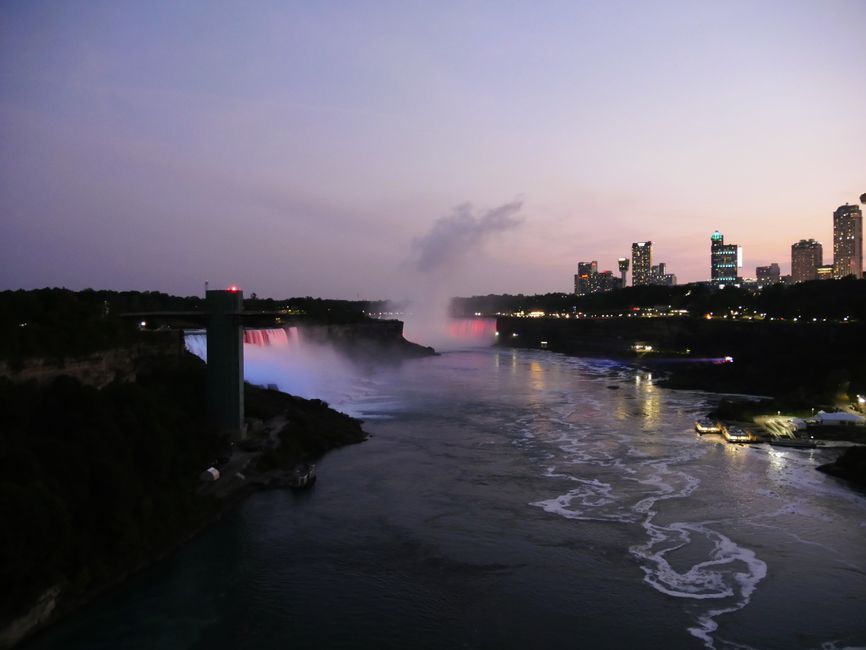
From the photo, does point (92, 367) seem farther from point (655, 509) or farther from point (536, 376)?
point (536, 376)

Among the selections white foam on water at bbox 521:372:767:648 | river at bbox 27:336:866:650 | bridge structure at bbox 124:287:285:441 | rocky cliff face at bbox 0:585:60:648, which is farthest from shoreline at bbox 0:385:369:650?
white foam on water at bbox 521:372:767:648

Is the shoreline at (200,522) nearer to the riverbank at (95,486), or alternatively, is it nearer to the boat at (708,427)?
the riverbank at (95,486)

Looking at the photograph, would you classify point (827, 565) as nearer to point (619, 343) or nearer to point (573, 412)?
point (573, 412)

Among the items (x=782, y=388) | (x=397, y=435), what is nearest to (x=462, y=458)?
(x=397, y=435)

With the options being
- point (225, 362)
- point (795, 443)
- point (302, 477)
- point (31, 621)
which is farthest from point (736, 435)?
point (31, 621)

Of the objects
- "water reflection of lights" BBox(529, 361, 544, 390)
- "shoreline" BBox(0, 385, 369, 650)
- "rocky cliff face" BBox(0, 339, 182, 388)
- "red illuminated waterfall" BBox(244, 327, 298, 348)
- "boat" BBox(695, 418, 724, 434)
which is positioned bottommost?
"water reflection of lights" BBox(529, 361, 544, 390)

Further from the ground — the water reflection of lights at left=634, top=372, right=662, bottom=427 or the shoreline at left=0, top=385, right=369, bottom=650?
the shoreline at left=0, top=385, right=369, bottom=650

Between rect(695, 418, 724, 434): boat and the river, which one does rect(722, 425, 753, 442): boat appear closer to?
rect(695, 418, 724, 434): boat
